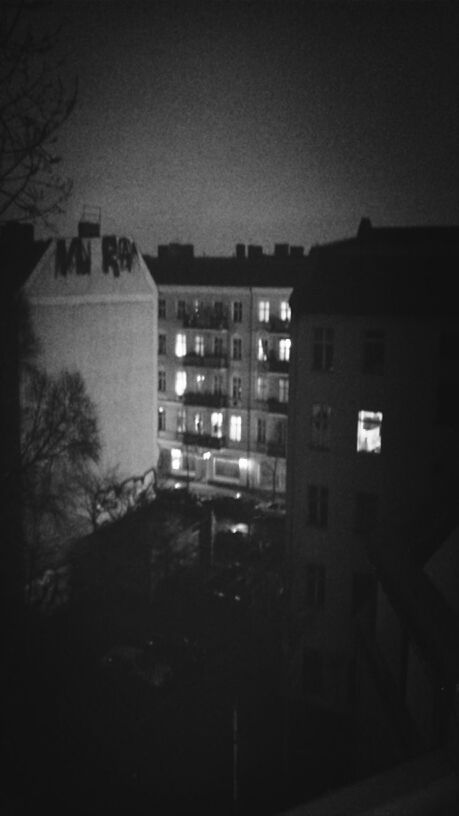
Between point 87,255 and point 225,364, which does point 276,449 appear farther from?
point 87,255

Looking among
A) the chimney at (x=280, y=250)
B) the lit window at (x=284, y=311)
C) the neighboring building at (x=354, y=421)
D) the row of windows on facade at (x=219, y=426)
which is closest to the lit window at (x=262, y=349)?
the lit window at (x=284, y=311)

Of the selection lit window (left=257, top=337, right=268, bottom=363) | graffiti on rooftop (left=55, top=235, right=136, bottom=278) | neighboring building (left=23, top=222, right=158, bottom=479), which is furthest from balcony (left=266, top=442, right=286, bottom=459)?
graffiti on rooftop (left=55, top=235, right=136, bottom=278)

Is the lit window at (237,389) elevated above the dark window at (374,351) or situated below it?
below

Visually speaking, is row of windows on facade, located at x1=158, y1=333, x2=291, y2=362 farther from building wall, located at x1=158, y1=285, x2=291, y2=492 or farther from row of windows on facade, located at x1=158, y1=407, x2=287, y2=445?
row of windows on facade, located at x1=158, y1=407, x2=287, y2=445

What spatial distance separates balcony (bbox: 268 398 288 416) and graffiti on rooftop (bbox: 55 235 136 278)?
7380 mm

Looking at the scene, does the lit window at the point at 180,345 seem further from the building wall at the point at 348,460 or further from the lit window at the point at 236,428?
the building wall at the point at 348,460

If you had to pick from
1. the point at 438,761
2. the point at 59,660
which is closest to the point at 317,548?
the point at 59,660

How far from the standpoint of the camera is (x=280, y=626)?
12242 mm

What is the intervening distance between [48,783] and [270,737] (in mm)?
3654

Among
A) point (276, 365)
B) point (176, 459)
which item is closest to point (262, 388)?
point (276, 365)

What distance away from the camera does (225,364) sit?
2356cm

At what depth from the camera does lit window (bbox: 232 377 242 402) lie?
2344 cm

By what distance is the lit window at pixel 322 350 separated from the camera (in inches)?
430

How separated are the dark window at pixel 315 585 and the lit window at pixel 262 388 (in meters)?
12.1
